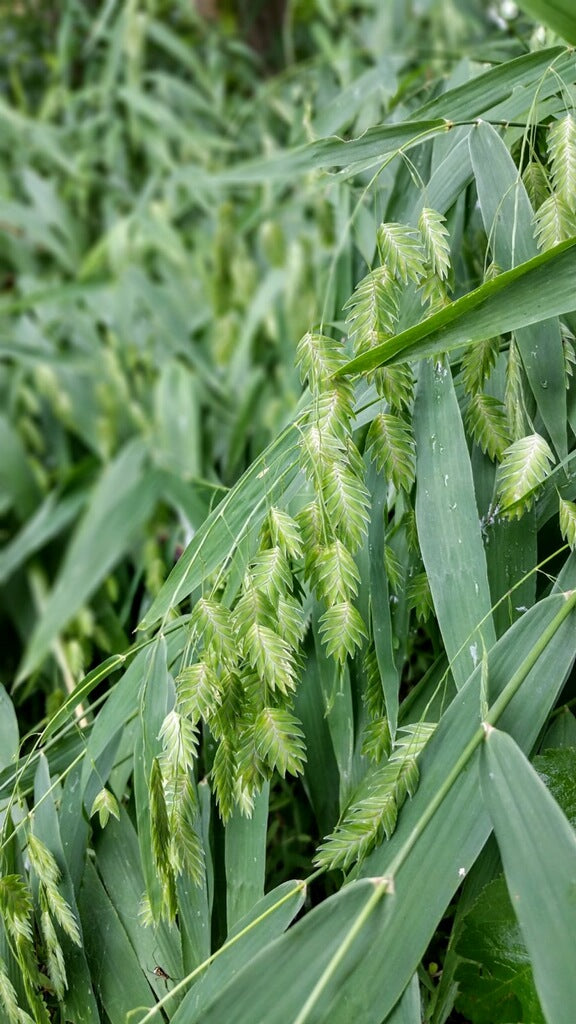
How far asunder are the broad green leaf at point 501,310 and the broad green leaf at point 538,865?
19 centimetres

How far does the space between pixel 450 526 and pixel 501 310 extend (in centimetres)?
12

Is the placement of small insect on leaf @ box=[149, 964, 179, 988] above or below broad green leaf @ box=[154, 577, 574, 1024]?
below

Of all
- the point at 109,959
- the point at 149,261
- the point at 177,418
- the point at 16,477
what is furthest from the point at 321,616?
the point at 149,261

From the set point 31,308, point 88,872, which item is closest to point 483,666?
point 88,872

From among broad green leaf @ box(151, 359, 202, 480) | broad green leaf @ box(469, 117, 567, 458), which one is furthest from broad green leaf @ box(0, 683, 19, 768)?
broad green leaf @ box(151, 359, 202, 480)

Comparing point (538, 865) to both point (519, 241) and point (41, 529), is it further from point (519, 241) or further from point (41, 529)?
point (41, 529)

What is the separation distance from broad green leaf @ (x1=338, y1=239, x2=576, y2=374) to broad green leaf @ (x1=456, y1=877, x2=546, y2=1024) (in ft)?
0.92

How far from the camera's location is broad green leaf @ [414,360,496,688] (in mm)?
517

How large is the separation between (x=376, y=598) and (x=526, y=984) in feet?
0.70

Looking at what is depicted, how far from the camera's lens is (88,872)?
0.62 m

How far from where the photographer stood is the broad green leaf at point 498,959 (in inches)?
20.1

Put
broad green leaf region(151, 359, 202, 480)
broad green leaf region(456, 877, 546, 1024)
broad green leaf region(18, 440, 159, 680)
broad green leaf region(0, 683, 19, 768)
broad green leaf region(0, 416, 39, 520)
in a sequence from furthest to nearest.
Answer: broad green leaf region(0, 416, 39, 520) < broad green leaf region(151, 359, 202, 480) < broad green leaf region(18, 440, 159, 680) < broad green leaf region(0, 683, 19, 768) < broad green leaf region(456, 877, 546, 1024)

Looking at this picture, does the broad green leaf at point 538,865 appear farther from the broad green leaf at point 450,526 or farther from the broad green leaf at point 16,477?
the broad green leaf at point 16,477

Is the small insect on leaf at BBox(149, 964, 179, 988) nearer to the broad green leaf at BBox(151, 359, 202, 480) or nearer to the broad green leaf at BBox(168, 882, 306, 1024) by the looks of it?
the broad green leaf at BBox(168, 882, 306, 1024)
